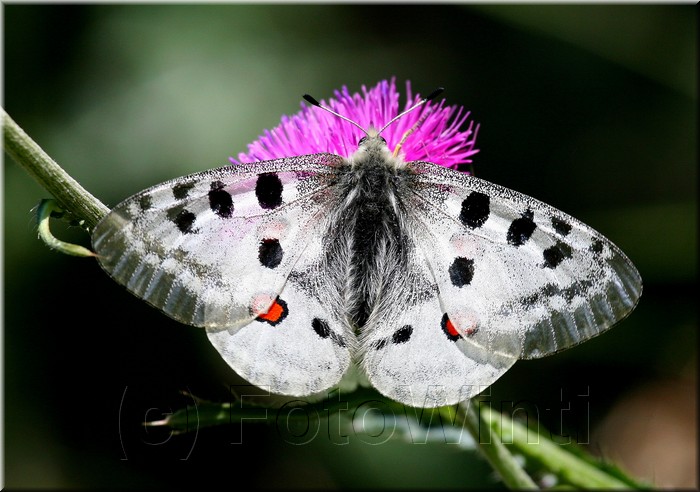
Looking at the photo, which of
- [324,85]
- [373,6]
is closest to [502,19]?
[373,6]

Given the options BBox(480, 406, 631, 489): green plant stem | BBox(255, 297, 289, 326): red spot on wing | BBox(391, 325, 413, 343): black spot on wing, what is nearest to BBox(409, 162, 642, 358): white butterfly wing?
BBox(391, 325, 413, 343): black spot on wing

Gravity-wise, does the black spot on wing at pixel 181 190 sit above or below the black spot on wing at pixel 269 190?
below

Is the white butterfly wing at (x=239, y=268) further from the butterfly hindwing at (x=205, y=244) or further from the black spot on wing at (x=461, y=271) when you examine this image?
the black spot on wing at (x=461, y=271)

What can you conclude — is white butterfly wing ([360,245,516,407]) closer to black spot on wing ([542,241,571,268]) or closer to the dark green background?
black spot on wing ([542,241,571,268])

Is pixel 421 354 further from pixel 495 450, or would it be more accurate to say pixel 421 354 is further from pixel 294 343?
pixel 495 450

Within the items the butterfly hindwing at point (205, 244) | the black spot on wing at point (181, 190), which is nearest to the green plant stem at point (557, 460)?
the butterfly hindwing at point (205, 244)

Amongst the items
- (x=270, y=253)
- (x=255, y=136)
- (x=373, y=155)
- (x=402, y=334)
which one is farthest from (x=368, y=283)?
(x=255, y=136)
